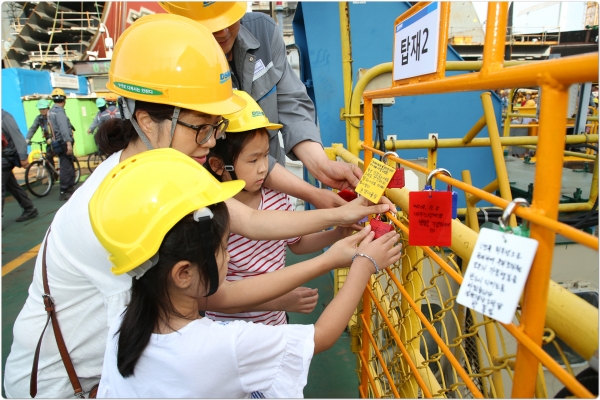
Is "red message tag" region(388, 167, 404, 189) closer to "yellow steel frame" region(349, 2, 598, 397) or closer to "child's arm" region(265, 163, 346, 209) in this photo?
"child's arm" region(265, 163, 346, 209)

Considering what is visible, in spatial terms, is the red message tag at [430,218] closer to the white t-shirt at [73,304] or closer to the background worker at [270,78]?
the background worker at [270,78]

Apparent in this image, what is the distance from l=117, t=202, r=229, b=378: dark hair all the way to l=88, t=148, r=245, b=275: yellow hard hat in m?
0.04

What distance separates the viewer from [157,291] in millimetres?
1098

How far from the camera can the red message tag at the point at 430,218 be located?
37.7 inches

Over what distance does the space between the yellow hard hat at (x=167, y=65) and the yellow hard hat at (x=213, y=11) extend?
13.7 inches

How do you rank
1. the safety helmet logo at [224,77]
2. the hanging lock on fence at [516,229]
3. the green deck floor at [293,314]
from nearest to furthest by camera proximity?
the hanging lock on fence at [516,229], the safety helmet logo at [224,77], the green deck floor at [293,314]

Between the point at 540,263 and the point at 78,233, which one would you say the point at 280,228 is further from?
the point at 540,263

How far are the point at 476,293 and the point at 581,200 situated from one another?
3504mm

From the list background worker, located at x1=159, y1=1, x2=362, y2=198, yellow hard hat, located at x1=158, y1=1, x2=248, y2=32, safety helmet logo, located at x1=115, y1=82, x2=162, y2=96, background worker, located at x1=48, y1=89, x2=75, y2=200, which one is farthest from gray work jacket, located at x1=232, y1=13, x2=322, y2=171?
background worker, located at x1=48, y1=89, x2=75, y2=200

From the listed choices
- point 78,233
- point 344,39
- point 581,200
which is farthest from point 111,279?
point 581,200

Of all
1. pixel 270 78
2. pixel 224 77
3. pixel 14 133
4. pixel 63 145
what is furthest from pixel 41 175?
pixel 224 77

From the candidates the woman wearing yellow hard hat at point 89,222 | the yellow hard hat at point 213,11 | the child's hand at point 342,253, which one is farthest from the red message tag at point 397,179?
the yellow hard hat at point 213,11

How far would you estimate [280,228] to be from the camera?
1.52 metres

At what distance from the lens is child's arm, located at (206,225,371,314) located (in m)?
1.35
